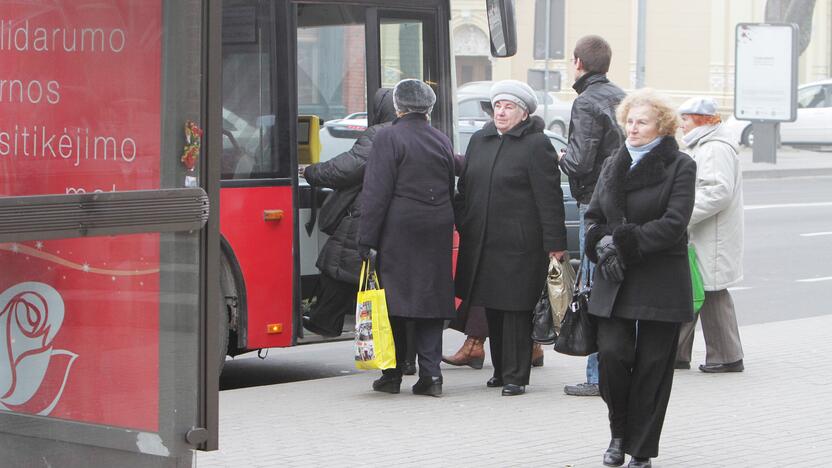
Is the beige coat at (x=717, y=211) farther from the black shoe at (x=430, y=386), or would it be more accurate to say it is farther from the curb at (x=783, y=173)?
the curb at (x=783, y=173)

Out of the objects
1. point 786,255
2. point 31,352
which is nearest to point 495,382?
point 31,352

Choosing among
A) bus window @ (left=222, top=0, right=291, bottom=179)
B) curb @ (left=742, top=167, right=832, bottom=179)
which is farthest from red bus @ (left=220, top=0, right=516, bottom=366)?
curb @ (left=742, top=167, right=832, bottom=179)

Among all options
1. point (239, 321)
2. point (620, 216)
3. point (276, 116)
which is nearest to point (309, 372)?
point (239, 321)

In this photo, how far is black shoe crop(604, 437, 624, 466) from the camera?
6031mm

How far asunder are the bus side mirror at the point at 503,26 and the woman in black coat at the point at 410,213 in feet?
4.60

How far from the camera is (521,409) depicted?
24.5 feet

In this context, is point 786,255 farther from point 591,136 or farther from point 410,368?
point 591,136

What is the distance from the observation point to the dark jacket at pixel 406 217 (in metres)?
7.61

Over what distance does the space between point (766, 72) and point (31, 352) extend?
1056 inches

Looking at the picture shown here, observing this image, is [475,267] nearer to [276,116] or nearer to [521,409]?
[521,409]

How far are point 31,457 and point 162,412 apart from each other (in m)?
0.46

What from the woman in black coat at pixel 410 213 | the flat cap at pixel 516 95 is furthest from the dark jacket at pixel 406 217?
the flat cap at pixel 516 95

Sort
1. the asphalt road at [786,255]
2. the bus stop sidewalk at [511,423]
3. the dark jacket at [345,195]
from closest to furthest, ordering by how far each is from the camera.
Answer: the bus stop sidewalk at [511,423] < the dark jacket at [345,195] < the asphalt road at [786,255]

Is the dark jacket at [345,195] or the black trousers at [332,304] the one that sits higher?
the dark jacket at [345,195]
